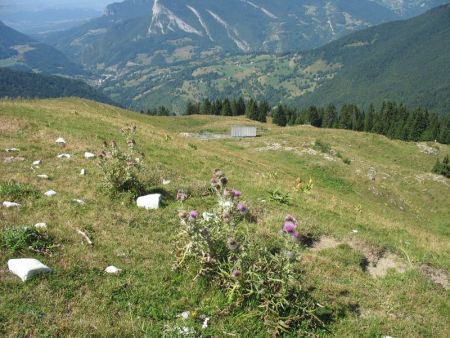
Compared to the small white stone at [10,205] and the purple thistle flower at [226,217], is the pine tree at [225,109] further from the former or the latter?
the purple thistle flower at [226,217]

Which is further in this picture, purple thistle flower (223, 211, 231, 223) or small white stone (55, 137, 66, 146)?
small white stone (55, 137, 66, 146)

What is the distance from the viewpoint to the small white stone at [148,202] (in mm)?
12774

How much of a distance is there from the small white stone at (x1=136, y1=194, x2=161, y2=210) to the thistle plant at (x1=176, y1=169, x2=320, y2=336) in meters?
4.10

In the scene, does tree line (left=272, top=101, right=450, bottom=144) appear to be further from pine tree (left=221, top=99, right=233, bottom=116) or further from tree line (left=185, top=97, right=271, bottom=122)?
pine tree (left=221, top=99, right=233, bottom=116)

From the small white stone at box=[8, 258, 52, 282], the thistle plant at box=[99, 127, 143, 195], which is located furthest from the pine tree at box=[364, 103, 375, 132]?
the small white stone at box=[8, 258, 52, 282]

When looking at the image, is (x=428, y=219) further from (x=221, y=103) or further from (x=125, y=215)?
(x=221, y=103)

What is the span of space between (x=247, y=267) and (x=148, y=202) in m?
5.58

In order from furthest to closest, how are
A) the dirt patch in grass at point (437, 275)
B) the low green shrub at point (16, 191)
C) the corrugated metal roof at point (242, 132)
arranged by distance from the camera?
the corrugated metal roof at point (242, 132) < the dirt patch in grass at point (437, 275) < the low green shrub at point (16, 191)

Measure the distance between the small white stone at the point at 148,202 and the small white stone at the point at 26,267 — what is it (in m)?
4.83

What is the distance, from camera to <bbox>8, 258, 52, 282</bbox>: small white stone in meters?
7.74

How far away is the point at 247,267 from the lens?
8180mm

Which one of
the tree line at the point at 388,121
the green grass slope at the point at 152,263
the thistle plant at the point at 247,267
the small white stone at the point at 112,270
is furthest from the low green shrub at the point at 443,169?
the tree line at the point at 388,121

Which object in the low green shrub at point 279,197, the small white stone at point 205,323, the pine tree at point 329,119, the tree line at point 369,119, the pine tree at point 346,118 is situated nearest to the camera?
the small white stone at point 205,323

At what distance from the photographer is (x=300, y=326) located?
7.92 meters
